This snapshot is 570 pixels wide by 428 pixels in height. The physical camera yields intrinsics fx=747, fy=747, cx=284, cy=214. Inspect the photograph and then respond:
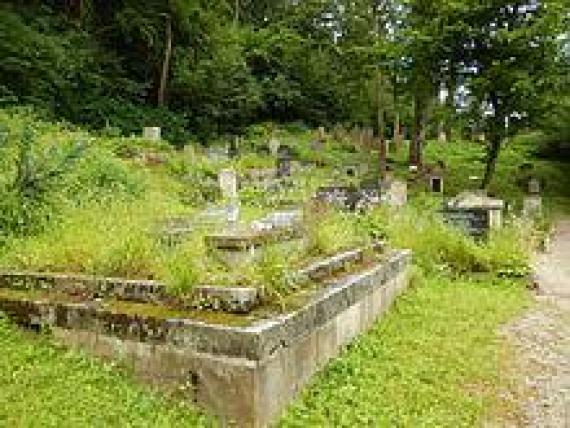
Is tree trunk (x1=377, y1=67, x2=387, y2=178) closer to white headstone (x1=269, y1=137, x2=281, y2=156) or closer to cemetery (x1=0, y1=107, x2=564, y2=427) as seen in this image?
white headstone (x1=269, y1=137, x2=281, y2=156)

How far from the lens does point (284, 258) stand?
563 centimetres

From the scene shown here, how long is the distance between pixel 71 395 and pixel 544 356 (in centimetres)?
452

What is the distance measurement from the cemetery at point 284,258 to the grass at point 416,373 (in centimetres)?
2

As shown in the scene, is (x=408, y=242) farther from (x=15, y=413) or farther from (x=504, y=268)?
(x=15, y=413)

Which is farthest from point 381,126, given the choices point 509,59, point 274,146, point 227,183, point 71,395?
point 71,395

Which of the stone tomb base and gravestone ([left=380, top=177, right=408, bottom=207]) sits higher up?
gravestone ([left=380, top=177, right=408, bottom=207])

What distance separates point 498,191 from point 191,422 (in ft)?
66.3

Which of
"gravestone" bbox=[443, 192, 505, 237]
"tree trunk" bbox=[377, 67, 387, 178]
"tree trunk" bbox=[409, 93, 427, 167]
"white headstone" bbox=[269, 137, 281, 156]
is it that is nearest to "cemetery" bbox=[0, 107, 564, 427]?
"gravestone" bbox=[443, 192, 505, 237]

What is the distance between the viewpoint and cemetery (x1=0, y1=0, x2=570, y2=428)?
15.8ft

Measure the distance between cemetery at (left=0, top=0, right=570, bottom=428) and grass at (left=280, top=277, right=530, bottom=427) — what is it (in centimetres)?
2

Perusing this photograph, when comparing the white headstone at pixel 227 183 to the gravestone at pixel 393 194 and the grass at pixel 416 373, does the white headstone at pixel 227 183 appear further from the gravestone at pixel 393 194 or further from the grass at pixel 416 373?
the grass at pixel 416 373

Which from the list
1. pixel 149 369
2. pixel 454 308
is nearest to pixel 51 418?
pixel 149 369

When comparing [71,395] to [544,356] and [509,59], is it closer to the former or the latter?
[544,356]

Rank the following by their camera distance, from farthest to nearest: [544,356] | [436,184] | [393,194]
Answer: [436,184], [393,194], [544,356]
